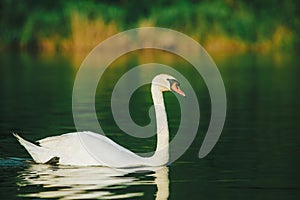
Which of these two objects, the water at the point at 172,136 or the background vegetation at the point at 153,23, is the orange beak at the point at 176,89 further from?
the background vegetation at the point at 153,23

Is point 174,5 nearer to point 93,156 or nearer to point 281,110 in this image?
point 281,110

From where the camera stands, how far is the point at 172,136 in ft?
48.9

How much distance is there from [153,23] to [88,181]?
33.4 m

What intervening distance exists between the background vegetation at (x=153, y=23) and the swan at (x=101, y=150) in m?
31.0

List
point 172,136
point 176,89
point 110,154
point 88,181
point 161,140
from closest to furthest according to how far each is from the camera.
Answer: point 88,181
point 110,154
point 161,140
point 176,89
point 172,136

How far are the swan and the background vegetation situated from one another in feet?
102

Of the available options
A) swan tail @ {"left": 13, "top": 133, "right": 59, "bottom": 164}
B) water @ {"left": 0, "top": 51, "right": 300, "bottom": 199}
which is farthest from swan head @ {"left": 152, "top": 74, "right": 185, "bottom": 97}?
swan tail @ {"left": 13, "top": 133, "right": 59, "bottom": 164}

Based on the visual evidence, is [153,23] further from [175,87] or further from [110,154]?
[110,154]

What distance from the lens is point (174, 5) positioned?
46594mm

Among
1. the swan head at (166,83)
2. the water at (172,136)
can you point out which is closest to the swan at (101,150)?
the swan head at (166,83)

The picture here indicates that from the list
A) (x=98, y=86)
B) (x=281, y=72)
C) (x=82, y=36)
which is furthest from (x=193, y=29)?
(x=98, y=86)

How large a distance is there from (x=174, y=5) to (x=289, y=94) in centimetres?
2428

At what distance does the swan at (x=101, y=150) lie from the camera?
37.3 ft

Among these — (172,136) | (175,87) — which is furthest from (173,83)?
(172,136)
